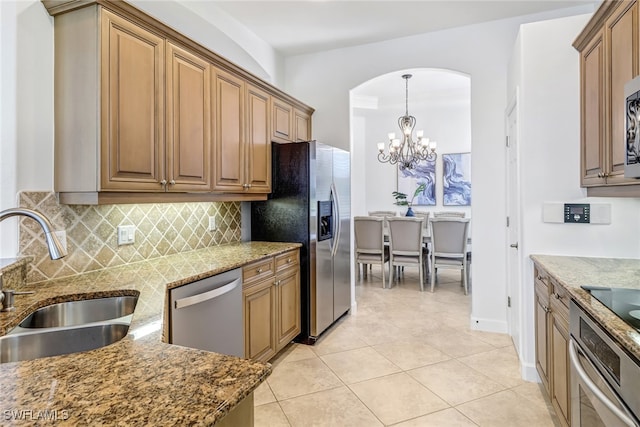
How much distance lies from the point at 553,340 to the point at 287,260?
185 cm

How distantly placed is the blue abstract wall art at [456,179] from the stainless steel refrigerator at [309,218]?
12.5ft

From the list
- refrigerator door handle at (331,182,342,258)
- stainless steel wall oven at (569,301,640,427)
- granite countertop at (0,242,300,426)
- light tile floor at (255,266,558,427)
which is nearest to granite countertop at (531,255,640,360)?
stainless steel wall oven at (569,301,640,427)

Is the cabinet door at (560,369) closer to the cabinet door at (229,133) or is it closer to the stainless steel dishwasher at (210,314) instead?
the stainless steel dishwasher at (210,314)

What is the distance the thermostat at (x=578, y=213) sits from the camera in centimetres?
234

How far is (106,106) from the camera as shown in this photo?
71.1 inches

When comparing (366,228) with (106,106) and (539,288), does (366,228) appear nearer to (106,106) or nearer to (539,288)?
(539,288)

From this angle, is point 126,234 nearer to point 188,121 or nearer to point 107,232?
point 107,232

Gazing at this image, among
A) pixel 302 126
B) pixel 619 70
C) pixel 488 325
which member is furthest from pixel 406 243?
pixel 619 70

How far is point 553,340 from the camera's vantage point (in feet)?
6.45

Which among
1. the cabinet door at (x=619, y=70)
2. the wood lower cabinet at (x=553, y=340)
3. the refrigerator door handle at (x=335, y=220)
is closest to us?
the cabinet door at (x=619, y=70)

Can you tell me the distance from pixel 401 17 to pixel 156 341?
3.31m

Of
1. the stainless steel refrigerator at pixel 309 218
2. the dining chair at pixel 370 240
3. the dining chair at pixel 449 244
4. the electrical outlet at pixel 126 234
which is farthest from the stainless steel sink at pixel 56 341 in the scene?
the dining chair at pixel 449 244

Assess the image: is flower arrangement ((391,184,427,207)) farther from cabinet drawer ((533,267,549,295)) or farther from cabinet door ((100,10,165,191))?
cabinet door ((100,10,165,191))

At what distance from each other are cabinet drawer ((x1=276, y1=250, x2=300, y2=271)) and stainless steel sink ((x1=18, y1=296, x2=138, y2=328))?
1.26 metres
